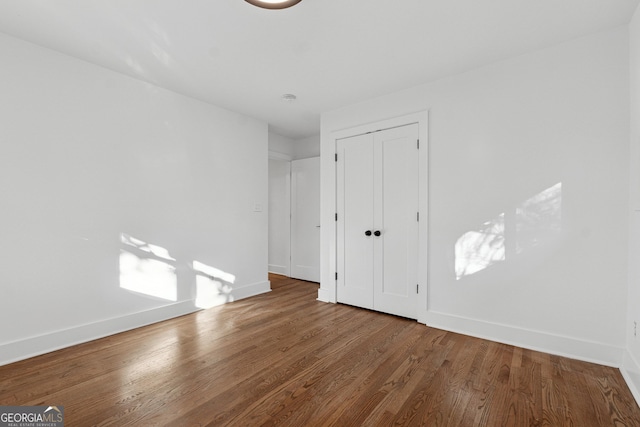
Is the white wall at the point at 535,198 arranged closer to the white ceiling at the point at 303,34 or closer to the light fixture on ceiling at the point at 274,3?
the white ceiling at the point at 303,34

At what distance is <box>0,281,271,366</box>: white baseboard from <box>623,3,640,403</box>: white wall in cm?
406

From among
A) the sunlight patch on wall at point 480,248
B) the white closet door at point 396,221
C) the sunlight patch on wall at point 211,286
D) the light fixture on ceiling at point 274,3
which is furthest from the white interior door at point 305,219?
the light fixture on ceiling at point 274,3

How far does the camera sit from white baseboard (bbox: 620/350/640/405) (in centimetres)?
189

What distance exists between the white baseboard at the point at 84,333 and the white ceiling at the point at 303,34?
250cm

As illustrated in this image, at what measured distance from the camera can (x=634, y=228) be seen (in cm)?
211

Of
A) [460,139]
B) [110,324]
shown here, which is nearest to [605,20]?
[460,139]

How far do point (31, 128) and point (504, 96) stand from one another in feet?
13.7

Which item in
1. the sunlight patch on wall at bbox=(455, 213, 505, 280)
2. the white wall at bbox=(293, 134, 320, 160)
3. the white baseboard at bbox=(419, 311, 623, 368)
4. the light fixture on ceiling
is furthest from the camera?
the white wall at bbox=(293, 134, 320, 160)

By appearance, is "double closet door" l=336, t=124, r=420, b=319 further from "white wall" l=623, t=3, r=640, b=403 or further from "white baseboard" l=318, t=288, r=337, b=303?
"white wall" l=623, t=3, r=640, b=403

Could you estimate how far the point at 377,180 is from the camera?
11.7 ft

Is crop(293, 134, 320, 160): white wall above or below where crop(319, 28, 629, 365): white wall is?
above

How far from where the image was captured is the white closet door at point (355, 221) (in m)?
3.65

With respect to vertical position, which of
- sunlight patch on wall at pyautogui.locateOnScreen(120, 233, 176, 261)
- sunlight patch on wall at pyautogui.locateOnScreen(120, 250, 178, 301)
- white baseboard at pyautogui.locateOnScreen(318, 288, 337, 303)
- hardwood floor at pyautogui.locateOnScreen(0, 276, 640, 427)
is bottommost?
hardwood floor at pyautogui.locateOnScreen(0, 276, 640, 427)

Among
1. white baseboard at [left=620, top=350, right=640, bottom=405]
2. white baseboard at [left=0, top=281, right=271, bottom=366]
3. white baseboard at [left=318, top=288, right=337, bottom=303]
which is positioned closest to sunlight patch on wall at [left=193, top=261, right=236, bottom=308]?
white baseboard at [left=0, top=281, right=271, bottom=366]
